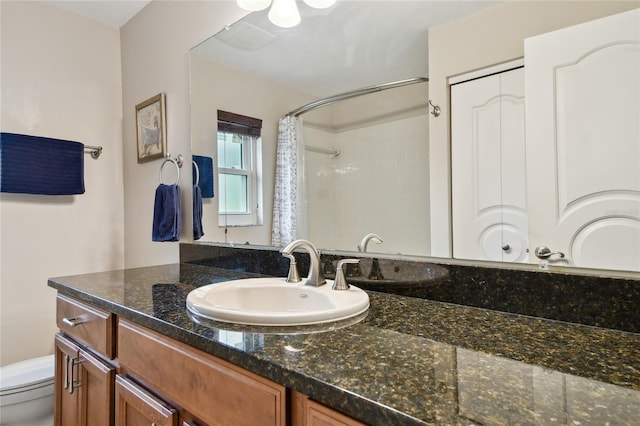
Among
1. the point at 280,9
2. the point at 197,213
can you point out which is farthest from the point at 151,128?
the point at 280,9

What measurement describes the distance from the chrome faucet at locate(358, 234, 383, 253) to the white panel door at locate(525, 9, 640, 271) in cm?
45

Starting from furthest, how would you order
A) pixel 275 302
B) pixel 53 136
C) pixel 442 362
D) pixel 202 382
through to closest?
1. pixel 53 136
2. pixel 275 302
3. pixel 202 382
4. pixel 442 362

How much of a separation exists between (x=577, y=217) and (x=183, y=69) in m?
1.83

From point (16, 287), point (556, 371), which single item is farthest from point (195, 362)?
point (16, 287)

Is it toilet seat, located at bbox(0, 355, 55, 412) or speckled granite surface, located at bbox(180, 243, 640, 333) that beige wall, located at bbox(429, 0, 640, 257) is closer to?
speckled granite surface, located at bbox(180, 243, 640, 333)

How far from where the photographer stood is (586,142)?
2.61 feet

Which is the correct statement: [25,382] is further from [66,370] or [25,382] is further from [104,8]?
[104,8]

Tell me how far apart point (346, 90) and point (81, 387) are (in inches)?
54.6

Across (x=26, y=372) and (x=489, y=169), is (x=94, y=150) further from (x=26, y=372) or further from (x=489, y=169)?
(x=489, y=169)

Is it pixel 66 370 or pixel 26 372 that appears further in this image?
pixel 26 372

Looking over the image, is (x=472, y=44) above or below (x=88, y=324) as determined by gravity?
above

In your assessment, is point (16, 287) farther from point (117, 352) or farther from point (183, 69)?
point (183, 69)

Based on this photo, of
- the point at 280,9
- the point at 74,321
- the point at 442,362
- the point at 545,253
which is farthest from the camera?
the point at 280,9

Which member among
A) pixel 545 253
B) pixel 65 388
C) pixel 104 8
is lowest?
pixel 65 388
